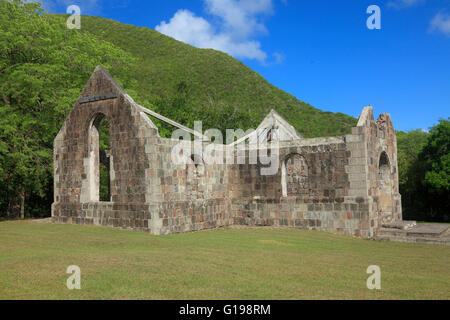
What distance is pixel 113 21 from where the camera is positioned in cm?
Result: 8119

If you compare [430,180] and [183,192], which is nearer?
[183,192]

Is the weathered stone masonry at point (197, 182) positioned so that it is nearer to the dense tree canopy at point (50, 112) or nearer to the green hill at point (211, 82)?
the dense tree canopy at point (50, 112)

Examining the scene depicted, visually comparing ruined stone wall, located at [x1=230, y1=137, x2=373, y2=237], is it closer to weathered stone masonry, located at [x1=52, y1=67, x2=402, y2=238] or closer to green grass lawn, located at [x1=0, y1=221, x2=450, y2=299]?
weathered stone masonry, located at [x1=52, y1=67, x2=402, y2=238]

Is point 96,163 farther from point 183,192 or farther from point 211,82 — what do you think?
point 211,82

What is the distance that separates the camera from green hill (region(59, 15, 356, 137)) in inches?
2219

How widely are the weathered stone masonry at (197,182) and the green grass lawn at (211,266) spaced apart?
150 cm

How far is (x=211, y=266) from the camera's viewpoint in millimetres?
8523

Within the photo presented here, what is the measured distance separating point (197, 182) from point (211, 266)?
25.5 feet

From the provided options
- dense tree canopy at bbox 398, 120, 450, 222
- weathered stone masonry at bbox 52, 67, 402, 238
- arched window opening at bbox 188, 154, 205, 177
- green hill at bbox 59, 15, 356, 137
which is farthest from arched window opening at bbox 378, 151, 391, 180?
green hill at bbox 59, 15, 356, 137

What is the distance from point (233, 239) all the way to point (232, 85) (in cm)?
5089

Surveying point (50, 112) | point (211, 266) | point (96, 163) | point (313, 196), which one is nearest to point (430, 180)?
point (313, 196)
